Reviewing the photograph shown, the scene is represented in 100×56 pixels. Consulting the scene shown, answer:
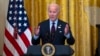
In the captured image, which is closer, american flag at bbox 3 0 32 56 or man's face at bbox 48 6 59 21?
man's face at bbox 48 6 59 21

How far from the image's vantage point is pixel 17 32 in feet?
14.9

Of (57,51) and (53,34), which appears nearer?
(57,51)

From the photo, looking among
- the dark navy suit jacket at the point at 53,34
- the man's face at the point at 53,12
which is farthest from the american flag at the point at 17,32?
the man's face at the point at 53,12

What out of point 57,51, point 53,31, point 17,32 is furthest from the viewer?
point 17,32

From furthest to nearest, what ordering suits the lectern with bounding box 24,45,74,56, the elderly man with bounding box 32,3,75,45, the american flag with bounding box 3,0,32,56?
the american flag with bounding box 3,0,32,56 → the elderly man with bounding box 32,3,75,45 → the lectern with bounding box 24,45,74,56

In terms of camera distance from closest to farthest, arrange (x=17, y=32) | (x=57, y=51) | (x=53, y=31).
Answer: (x=57, y=51)
(x=53, y=31)
(x=17, y=32)

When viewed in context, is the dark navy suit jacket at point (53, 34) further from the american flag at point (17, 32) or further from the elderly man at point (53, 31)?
the american flag at point (17, 32)

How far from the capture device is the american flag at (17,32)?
4.55 metres

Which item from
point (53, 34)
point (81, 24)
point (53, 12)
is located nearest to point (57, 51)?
point (53, 34)

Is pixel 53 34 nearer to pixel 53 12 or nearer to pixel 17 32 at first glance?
pixel 53 12

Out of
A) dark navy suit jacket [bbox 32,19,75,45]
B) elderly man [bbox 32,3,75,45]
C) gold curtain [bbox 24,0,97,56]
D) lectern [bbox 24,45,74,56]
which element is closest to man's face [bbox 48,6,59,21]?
elderly man [bbox 32,3,75,45]

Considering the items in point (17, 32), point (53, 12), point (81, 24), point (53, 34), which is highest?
point (53, 12)

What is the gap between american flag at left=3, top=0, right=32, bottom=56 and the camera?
4551mm

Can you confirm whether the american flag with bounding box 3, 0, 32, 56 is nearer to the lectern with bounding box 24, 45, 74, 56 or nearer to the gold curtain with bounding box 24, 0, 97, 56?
the gold curtain with bounding box 24, 0, 97, 56
